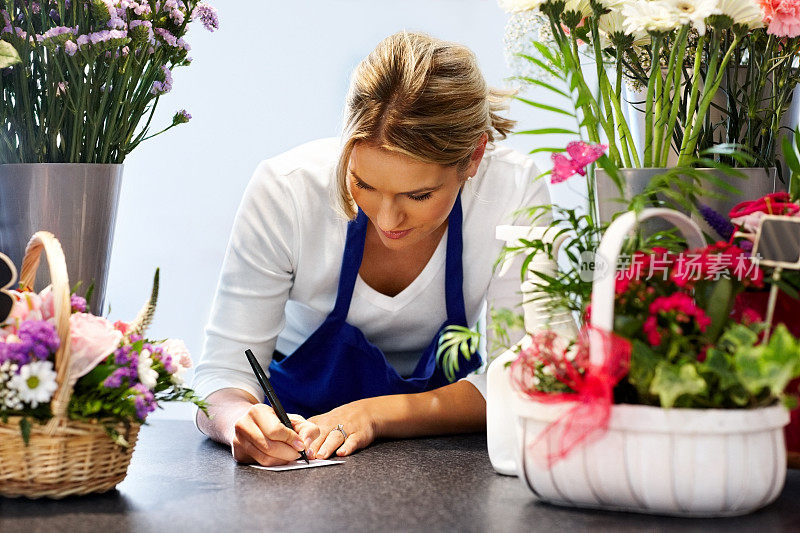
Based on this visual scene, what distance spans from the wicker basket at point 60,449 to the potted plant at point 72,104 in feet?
1.62

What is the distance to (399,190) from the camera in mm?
1457

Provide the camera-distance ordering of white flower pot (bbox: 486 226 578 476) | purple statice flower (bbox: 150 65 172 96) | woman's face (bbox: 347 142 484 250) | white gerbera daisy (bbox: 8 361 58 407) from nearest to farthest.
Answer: white gerbera daisy (bbox: 8 361 58 407)
white flower pot (bbox: 486 226 578 476)
woman's face (bbox: 347 142 484 250)
purple statice flower (bbox: 150 65 172 96)

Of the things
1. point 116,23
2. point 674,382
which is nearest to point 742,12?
point 674,382

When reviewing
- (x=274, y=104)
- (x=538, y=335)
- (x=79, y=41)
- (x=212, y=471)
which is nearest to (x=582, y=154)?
(x=538, y=335)

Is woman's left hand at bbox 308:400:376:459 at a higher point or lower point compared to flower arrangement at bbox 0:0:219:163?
lower

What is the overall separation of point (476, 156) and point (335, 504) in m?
0.79

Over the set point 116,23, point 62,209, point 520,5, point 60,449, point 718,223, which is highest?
point 520,5

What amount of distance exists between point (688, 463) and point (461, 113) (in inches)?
31.2

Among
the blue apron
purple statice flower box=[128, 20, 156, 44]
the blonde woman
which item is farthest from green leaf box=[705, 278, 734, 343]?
purple statice flower box=[128, 20, 156, 44]

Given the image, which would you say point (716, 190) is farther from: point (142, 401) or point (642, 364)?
point (142, 401)

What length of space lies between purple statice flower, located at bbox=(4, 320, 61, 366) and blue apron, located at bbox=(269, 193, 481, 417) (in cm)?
74

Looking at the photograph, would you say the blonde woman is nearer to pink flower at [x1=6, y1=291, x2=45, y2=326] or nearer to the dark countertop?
the dark countertop

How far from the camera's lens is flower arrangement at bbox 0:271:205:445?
964 millimetres

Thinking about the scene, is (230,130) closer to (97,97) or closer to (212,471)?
(97,97)
